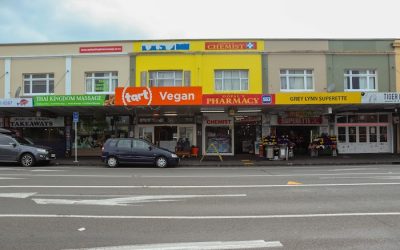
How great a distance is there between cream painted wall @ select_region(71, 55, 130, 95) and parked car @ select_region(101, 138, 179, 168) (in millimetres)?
7157

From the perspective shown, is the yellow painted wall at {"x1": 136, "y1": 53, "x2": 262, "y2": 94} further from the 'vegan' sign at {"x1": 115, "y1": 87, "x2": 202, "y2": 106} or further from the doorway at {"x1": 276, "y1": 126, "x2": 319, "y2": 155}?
the 'vegan' sign at {"x1": 115, "y1": 87, "x2": 202, "y2": 106}

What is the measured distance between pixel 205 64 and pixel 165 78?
112 inches

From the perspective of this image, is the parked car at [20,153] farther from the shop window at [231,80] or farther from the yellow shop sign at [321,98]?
the yellow shop sign at [321,98]

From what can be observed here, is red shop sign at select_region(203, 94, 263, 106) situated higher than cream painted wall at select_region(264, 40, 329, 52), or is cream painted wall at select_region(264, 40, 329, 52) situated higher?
cream painted wall at select_region(264, 40, 329, 52)

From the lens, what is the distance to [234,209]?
7.85 m

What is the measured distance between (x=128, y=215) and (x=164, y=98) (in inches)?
539

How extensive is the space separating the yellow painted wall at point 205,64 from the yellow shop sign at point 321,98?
4035 millimetres

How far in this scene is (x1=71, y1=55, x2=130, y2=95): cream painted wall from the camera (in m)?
24.9

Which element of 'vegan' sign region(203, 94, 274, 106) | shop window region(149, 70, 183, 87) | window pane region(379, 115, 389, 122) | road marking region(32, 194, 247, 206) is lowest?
road marking region(32, 194, 247, 206)

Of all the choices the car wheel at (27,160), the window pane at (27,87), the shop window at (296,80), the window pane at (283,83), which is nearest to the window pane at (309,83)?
the shop window at (296,80)

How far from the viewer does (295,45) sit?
24938mm

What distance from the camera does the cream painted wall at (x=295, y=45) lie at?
81.5ft

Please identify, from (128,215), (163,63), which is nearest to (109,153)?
(163,63)

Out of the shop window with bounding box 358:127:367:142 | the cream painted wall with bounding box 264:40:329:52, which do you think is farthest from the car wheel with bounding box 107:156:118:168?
the shop window with bounding box 358:127:367:142
